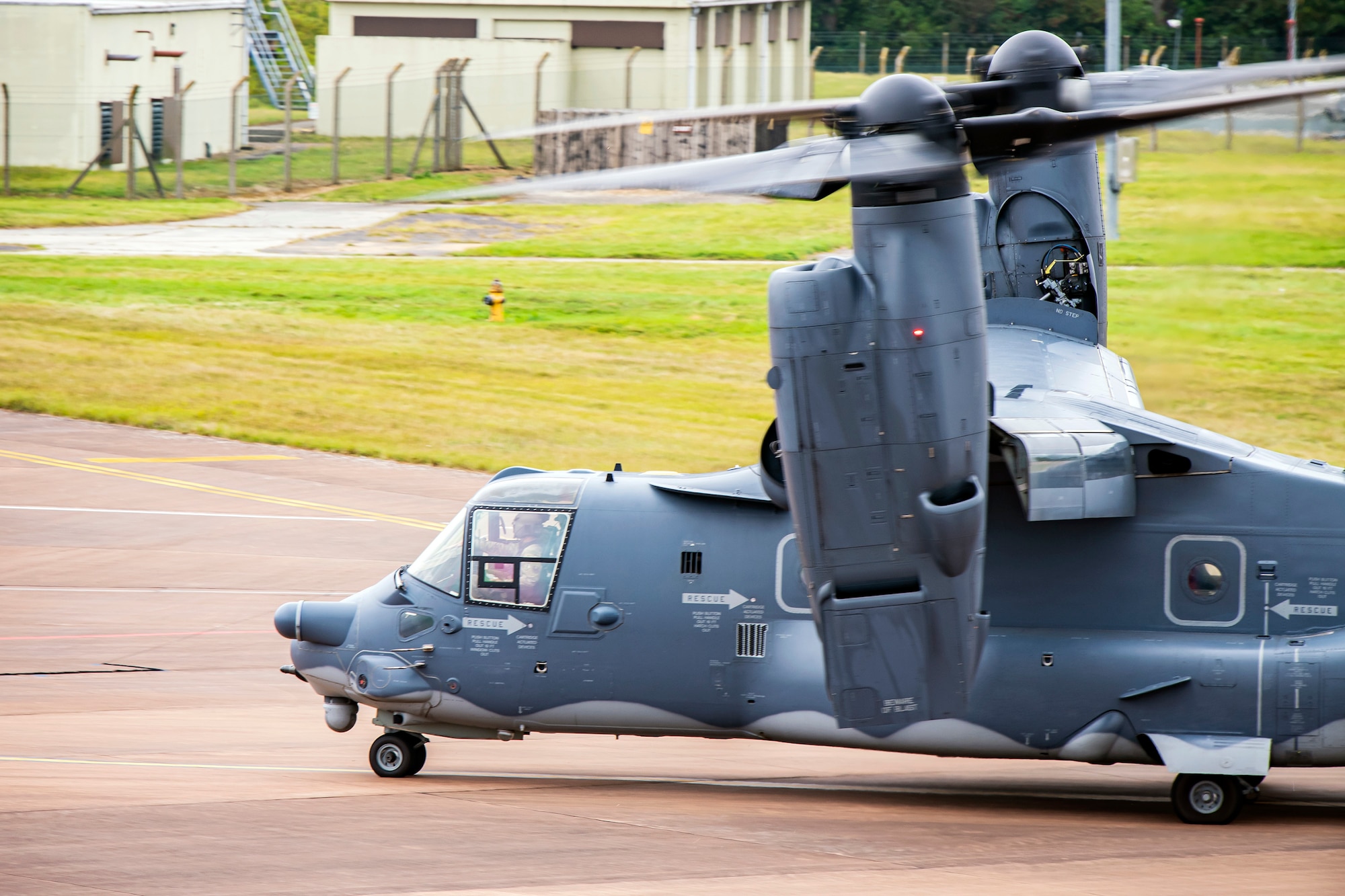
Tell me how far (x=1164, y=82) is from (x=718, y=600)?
5.73 meters

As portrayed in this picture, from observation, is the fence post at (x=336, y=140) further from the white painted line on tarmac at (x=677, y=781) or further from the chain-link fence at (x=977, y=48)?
the white painted line on tarmac at (x=677, y=781)

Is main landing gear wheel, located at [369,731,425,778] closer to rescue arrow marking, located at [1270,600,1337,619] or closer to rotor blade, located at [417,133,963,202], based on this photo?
rotor blade, located at [417,133,963,202]

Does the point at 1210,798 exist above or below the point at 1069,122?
below

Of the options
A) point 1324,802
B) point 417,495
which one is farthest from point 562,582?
point 417,495

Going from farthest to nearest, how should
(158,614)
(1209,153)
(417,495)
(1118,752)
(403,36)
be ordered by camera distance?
(403,36) < (417,495) < (158,614) < (1209,153) < (1118,752)

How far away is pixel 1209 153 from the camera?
678 inches

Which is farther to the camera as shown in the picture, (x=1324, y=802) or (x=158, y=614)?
(x=158, y=614)

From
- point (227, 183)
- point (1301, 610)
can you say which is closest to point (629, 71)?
point (227, 183)

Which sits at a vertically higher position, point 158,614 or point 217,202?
point 217,202

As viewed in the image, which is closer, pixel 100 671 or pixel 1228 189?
pixel 1228 189

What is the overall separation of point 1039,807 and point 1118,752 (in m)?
1.00

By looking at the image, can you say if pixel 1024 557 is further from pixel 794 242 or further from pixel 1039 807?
pixel 794 242

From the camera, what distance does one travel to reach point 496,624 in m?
14.1

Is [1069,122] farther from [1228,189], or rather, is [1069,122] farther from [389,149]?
[389,149]
